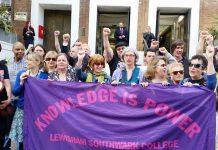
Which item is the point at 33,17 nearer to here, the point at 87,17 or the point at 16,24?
the point at 16,24

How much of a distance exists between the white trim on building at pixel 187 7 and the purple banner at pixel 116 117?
11311 millimetres

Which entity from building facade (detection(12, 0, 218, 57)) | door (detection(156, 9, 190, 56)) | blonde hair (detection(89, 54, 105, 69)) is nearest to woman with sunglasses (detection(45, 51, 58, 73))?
blonde hair (detection(89, 54, 105, 69))

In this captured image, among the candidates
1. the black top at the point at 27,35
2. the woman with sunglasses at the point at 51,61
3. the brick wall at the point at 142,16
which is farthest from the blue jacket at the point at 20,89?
the brick wall at the point at 142,16

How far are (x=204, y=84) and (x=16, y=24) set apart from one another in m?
13.0

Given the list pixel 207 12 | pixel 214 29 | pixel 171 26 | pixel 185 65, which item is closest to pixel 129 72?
pixel 185 65

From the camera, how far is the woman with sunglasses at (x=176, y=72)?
545 centimetres

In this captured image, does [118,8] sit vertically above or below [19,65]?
above

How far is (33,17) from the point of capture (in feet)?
55.4

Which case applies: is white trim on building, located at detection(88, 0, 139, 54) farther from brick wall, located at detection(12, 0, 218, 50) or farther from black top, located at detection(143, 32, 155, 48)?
black top, located at detection(143, 32, 155, 48)

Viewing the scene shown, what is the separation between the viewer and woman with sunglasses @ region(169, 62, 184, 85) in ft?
17.9

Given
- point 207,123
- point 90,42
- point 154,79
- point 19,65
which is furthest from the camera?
point 90,42

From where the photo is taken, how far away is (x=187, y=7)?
16.5m

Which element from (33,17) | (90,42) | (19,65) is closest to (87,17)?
(90,42)

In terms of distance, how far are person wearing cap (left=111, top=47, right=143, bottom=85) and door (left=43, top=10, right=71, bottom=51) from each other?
12200 mm
